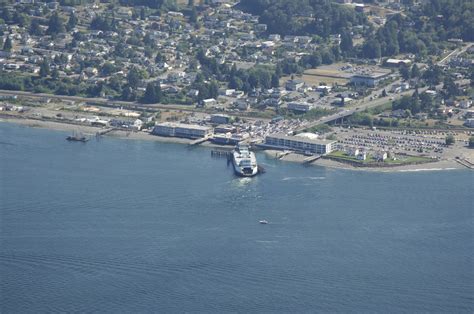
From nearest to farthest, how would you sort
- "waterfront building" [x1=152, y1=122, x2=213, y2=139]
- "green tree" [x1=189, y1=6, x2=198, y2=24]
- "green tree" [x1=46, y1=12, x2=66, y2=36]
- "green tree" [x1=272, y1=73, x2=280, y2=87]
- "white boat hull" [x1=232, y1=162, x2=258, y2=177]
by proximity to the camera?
"white boat hull" [x1=232, y1=162, x2=258, y2=177] → "waterfront building" [x1=152, y1=122, x2=213, y2=139] → "green tree" [x1=272, y1=73, x2=280, y2=87] → "green tree" [x1=46, y1=12, x2=66, y2=36] → "green tree" [x1=189, y1=6, x2=198, y2=24]

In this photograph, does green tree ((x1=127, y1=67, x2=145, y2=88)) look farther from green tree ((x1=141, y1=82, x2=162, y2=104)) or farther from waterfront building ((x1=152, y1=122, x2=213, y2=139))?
waterfront building ((x1=152, y1=122, x2=213, y2=139))

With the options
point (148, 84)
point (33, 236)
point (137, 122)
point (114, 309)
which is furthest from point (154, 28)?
point (114, 309)

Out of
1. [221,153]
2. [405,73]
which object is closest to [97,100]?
[221,153]

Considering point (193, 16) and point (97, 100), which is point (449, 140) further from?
point (193, 16)

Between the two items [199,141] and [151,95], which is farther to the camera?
[151,95]

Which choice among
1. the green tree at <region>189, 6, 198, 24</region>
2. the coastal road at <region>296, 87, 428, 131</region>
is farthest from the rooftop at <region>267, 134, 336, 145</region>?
the green tree at <region>189, 6, 198, 24</region>

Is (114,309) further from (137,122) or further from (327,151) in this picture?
(137,122)
